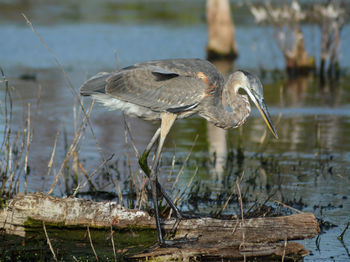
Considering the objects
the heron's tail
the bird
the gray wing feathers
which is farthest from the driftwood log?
the heron's tail

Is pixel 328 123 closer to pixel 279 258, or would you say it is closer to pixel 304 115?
pixel 304 115

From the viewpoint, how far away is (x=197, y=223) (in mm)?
5434

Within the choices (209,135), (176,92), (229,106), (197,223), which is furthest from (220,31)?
(197,223)

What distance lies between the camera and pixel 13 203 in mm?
5266

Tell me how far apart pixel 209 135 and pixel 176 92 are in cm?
455

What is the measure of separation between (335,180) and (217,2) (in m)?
12.0

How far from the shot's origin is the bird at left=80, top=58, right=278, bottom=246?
19.7ft

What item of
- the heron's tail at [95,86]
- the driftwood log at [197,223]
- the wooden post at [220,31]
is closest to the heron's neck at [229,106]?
the heron's tail at [95,86]

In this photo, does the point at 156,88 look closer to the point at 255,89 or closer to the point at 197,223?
the point at 255,89

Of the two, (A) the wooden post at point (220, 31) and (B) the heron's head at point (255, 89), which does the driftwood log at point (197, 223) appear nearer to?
(B) the heron's head at point (255, 89)

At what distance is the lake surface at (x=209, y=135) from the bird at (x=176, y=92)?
1.65 feet

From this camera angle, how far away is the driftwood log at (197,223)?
5.25 m

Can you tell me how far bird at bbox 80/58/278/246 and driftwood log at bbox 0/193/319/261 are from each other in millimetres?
629

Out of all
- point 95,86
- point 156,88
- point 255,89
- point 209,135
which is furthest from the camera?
point 209,135
